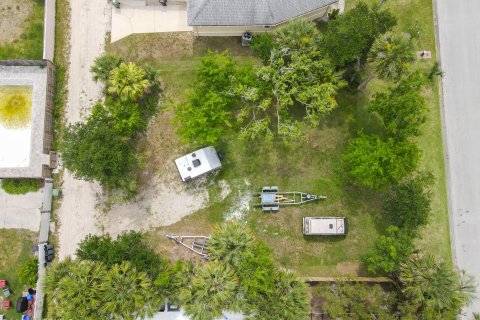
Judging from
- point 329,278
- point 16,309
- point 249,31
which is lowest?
point 16,309

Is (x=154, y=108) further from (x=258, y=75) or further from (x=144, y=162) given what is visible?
(x=258, y=75)

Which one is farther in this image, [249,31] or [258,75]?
[249,31]

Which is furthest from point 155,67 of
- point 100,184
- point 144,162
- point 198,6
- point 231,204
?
point 231,204

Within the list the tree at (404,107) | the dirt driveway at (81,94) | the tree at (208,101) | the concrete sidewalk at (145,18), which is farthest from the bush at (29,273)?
the tree at (404,107)

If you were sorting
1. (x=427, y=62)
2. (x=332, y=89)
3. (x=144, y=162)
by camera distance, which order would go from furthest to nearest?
(x=427, y=62) → (x=144, y=162) → (x=332, y=89)

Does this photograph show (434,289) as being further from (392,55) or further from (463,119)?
(392,55)

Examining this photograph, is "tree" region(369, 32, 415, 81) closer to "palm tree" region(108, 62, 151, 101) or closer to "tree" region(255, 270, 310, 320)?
"tree" region(255, 270, 310, 320)

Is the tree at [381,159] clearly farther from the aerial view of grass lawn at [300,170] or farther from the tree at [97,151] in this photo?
the tree at [97,151]

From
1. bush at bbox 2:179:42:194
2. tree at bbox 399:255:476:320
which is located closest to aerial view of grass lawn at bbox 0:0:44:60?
bush at bbox 2:179:42:194
